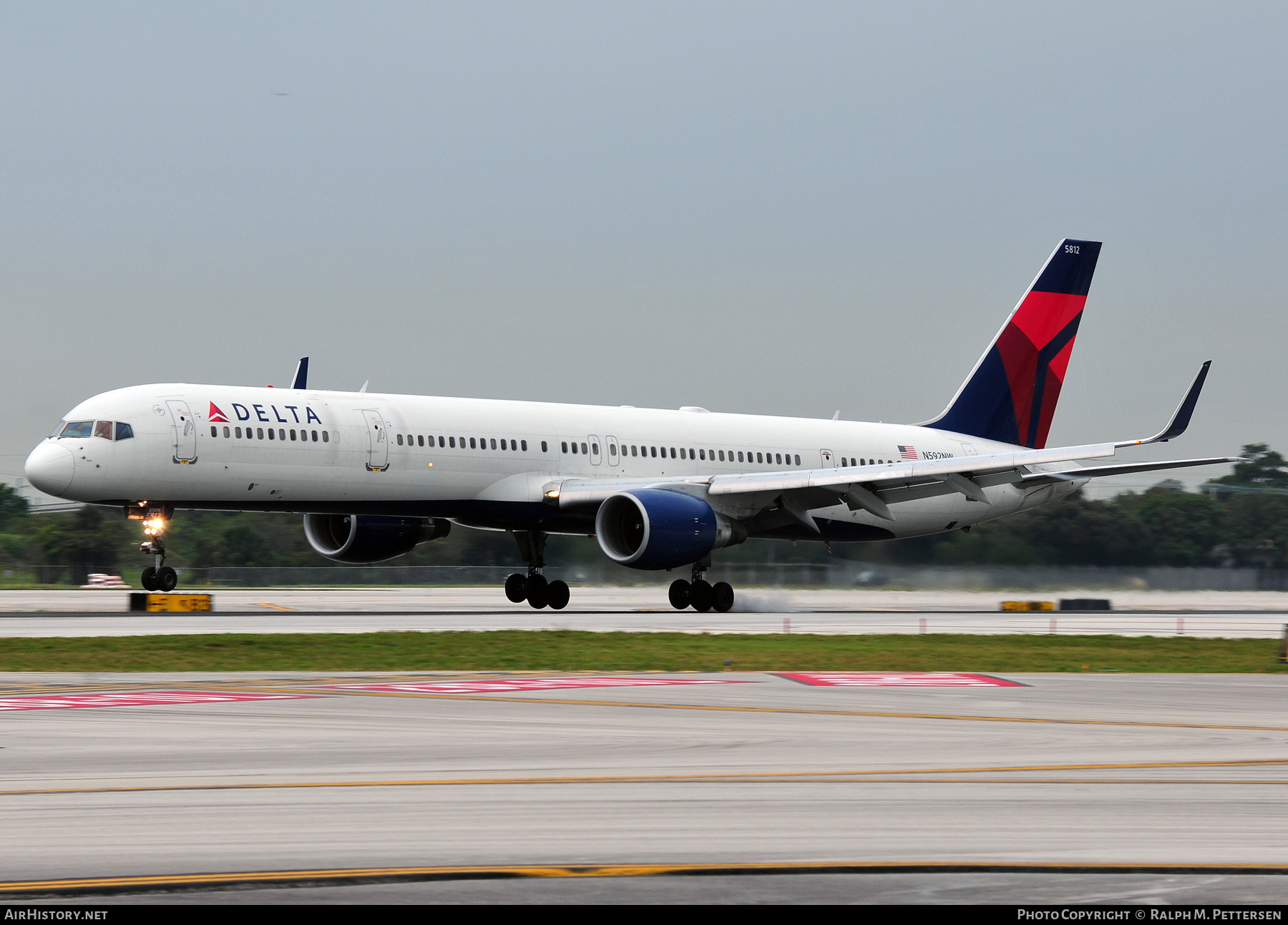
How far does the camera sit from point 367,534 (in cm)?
3650

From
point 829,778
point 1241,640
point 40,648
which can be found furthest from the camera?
point 1241,640

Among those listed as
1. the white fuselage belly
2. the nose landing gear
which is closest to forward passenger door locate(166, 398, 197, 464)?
the white fuselage belly

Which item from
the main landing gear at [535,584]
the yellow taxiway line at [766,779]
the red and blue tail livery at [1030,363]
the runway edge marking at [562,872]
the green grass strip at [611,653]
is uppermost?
the red and blue tail livery at [1030,363]

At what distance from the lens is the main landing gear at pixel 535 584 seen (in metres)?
37.1

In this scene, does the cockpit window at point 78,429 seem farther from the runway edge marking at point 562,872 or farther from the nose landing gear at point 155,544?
the runway edge marking at point 562,872

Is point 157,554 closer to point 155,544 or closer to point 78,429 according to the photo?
point 155,544

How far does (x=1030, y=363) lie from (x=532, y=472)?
17.4 metres

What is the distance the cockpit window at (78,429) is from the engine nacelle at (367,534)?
20.5 feet

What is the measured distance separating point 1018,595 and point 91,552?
32.3 m

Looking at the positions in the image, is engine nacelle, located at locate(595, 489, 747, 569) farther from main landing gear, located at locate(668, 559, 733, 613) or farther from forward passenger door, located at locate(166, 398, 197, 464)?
forward passenger door, located at locate(166, 398, 197, 464)

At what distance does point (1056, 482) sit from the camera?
42656 mm

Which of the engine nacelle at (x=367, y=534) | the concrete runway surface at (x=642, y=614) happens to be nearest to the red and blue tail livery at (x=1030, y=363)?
the concrete runway surface at (x=642, y=614)
